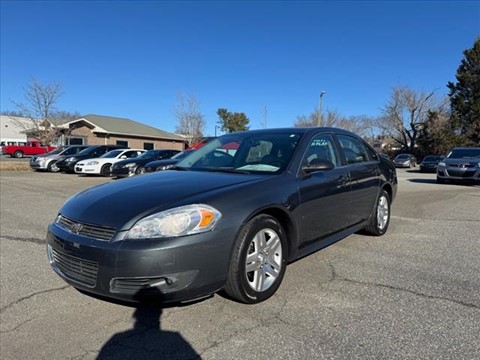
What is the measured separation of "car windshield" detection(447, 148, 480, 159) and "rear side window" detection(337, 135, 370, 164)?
478 inches

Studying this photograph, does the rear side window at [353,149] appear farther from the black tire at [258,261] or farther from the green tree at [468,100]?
the green tree at [468,100]

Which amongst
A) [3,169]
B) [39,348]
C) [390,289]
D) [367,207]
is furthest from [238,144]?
[3,169]

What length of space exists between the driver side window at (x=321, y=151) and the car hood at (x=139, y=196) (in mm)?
725

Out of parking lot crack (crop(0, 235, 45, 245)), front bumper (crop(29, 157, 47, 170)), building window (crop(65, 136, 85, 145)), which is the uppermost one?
building window (crop(65, 136, 85, 145))

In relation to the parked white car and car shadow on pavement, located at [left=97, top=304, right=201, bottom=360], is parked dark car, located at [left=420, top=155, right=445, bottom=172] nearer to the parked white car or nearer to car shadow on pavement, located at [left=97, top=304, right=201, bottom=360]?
the parked white car

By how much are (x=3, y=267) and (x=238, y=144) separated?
3125 mm

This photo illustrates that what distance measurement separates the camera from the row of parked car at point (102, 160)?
56.0 ft

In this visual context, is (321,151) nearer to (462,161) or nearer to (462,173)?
(462,173)

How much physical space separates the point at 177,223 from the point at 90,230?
27.9 inches

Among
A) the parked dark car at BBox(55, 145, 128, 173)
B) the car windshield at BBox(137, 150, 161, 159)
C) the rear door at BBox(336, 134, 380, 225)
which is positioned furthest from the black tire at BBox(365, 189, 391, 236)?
the parked dark car at BBox(55, 145, 128, 173)

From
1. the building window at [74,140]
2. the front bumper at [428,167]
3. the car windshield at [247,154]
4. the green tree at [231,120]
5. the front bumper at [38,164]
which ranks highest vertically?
the green tree at [231,120]

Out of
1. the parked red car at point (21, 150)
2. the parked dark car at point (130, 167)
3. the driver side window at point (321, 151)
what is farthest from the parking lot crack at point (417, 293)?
the parked red car at point (21, 150)

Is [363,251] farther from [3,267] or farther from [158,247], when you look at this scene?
[3,267]

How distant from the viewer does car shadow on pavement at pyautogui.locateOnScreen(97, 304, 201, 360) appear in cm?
270
